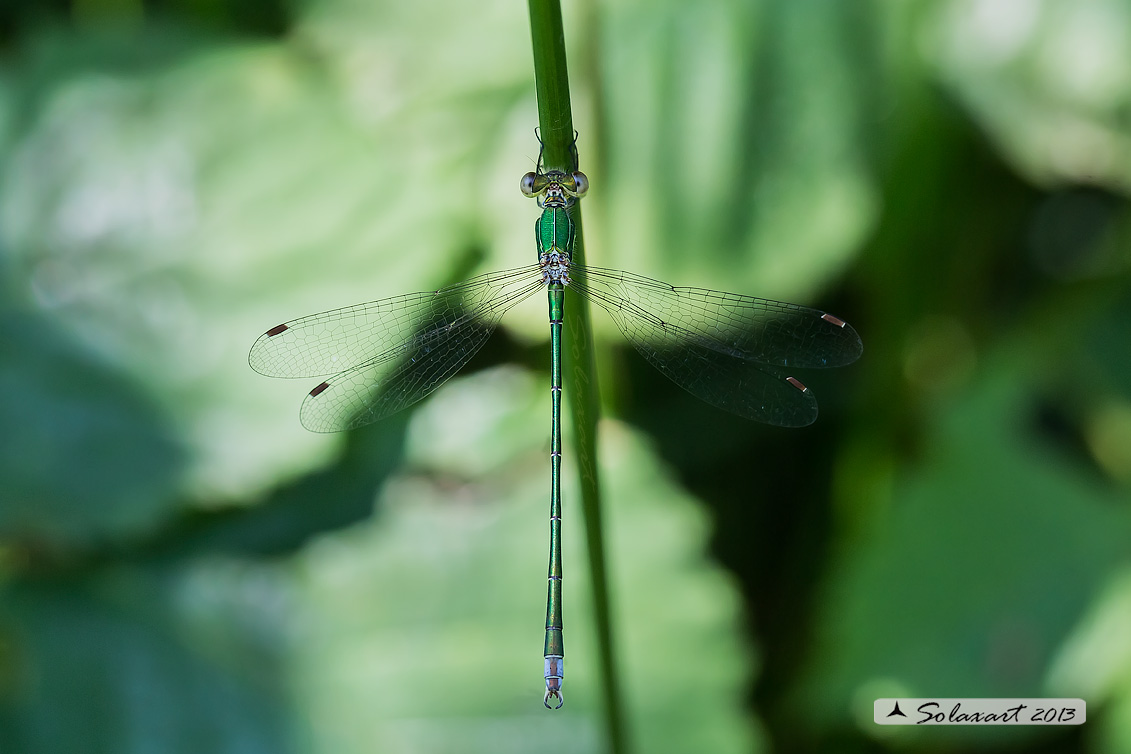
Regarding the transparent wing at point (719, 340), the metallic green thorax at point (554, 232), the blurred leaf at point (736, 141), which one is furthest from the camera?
the blurred leaf at point (736, 141)

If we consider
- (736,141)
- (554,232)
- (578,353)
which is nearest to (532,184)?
(554,232)

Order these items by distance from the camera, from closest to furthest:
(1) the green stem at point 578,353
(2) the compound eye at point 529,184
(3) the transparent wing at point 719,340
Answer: (1) the green stem at point 578,353 → (2) the compound eye at point 529,184 → (3) the transparent wing at point 719,340

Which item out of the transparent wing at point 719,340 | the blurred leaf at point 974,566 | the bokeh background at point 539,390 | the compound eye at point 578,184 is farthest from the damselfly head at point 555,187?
the blurred leaf at point 974,566

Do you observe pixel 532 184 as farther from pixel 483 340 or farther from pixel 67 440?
pixel 67 440

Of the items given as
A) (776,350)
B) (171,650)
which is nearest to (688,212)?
(776,350)

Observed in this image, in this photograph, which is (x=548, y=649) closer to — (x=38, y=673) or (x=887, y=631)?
(x=887, y=631)

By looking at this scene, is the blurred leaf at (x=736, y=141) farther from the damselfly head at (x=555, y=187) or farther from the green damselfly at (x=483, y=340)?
the damselfly head at (x=555, y=187)

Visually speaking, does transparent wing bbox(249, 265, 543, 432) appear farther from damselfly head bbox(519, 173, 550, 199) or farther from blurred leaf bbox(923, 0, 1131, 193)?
blurred leaf bbox(923, 0, 1131, 193)
